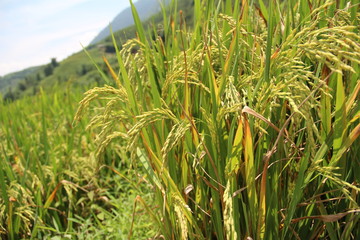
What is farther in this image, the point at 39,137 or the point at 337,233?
the point at 39,137

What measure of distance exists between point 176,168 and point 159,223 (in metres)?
0.23

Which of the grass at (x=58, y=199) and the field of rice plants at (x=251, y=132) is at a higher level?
the field of rice plants at (x=251, y=132)

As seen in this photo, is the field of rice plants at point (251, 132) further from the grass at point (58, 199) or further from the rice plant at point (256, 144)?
the grass at point (58, 199)

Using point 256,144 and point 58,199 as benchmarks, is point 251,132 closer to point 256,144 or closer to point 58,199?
point 256,144

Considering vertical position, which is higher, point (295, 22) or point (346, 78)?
point (295, 22)

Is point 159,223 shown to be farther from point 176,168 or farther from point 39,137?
point 39,137

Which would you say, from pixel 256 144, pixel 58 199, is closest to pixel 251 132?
pixel 256 144

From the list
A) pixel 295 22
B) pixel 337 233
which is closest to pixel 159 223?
pixel 337 233

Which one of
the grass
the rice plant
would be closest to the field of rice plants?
the rice plant

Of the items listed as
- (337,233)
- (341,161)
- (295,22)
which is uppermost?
(295,22)

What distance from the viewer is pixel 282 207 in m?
1.07

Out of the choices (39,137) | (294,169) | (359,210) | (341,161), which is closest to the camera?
(359,210)

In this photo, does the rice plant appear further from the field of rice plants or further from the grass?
the grass

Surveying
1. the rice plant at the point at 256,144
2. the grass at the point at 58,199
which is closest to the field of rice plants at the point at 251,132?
the rice plant at the point at 256,144
